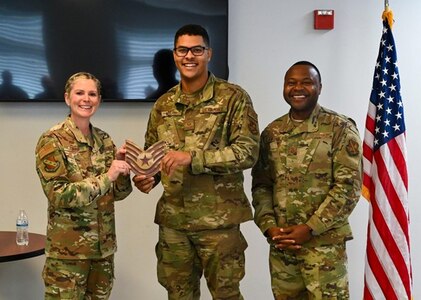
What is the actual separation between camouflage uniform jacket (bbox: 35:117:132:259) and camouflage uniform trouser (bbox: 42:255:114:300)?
44 millimetres

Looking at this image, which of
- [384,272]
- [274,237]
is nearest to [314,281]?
[274,237]

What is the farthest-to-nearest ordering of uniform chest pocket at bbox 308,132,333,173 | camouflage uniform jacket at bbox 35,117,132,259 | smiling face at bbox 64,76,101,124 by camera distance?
uniform chest pocket at bbox 308,132,333,173 < smiling face at bbox 64,76,101,124 < camouflage uniform jacket at bbox 35,117,132,259

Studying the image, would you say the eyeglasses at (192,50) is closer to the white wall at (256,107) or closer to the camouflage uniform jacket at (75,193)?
the camouflage uniform jacket at (75,193)

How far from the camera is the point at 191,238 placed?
7.87 feet

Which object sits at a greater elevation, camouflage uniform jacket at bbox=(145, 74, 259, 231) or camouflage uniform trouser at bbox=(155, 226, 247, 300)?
camouflage uniform jacket at bbox=(145, 74, 259, 231)

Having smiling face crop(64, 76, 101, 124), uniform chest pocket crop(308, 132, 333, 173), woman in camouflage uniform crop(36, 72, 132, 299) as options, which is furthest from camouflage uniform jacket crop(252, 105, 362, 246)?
smiling face crop(64, 76, 101, 124)

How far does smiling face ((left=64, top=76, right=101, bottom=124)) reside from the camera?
2.21 metres

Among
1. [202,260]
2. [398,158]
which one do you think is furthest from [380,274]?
[202,260]

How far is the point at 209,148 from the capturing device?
2.37 m

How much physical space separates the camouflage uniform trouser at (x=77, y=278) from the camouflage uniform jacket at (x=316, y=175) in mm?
739

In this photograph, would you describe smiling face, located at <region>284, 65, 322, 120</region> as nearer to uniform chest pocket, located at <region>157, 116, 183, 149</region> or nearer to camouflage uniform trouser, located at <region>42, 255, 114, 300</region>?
uniform chest pocket, located at <region>157, 116, 183, 149</region>

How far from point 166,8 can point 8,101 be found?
1147mm

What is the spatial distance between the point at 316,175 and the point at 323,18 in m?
1.50

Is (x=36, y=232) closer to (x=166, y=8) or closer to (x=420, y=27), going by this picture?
(x=166, y=8)
